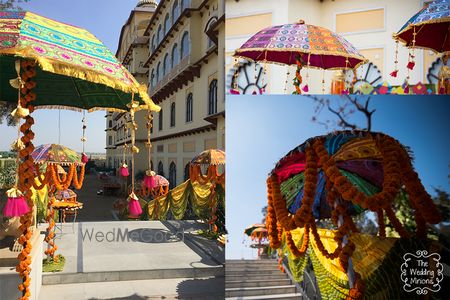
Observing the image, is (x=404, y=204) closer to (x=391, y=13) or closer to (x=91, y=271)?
(x=391, y=13)

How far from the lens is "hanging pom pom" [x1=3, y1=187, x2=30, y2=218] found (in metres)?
1.77

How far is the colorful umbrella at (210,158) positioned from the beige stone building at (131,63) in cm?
46

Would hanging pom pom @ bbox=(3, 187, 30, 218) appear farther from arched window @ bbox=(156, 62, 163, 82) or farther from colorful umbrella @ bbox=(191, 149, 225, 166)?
arched window @ bbox=(156, 62, 163, 82)

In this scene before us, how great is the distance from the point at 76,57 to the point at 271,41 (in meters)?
0.90

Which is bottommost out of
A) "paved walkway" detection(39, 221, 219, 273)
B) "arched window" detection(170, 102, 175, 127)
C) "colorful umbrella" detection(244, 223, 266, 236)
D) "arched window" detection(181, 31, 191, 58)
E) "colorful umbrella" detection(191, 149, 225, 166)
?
"paved walkway" detection(39, 221, 219, 273)

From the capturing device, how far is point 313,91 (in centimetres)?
202

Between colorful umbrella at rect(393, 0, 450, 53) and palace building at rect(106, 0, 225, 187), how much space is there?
117cm

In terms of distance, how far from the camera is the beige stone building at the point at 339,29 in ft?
6.31

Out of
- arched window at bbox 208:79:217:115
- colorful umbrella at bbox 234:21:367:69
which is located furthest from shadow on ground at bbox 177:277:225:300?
colorful umbrella at bbox 234:21:367:69

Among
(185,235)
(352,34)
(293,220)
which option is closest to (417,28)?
(352,34)

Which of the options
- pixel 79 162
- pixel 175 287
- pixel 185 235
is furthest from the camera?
pixel 185 235

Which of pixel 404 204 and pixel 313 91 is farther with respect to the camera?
pixel 313 91

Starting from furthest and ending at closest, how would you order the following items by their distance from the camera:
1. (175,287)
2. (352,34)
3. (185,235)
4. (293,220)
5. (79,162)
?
(185,235), (175,287), (79,162), (352,34), (293,220)

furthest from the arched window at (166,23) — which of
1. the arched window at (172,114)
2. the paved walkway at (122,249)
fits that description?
the paved walkway at (122,249)
